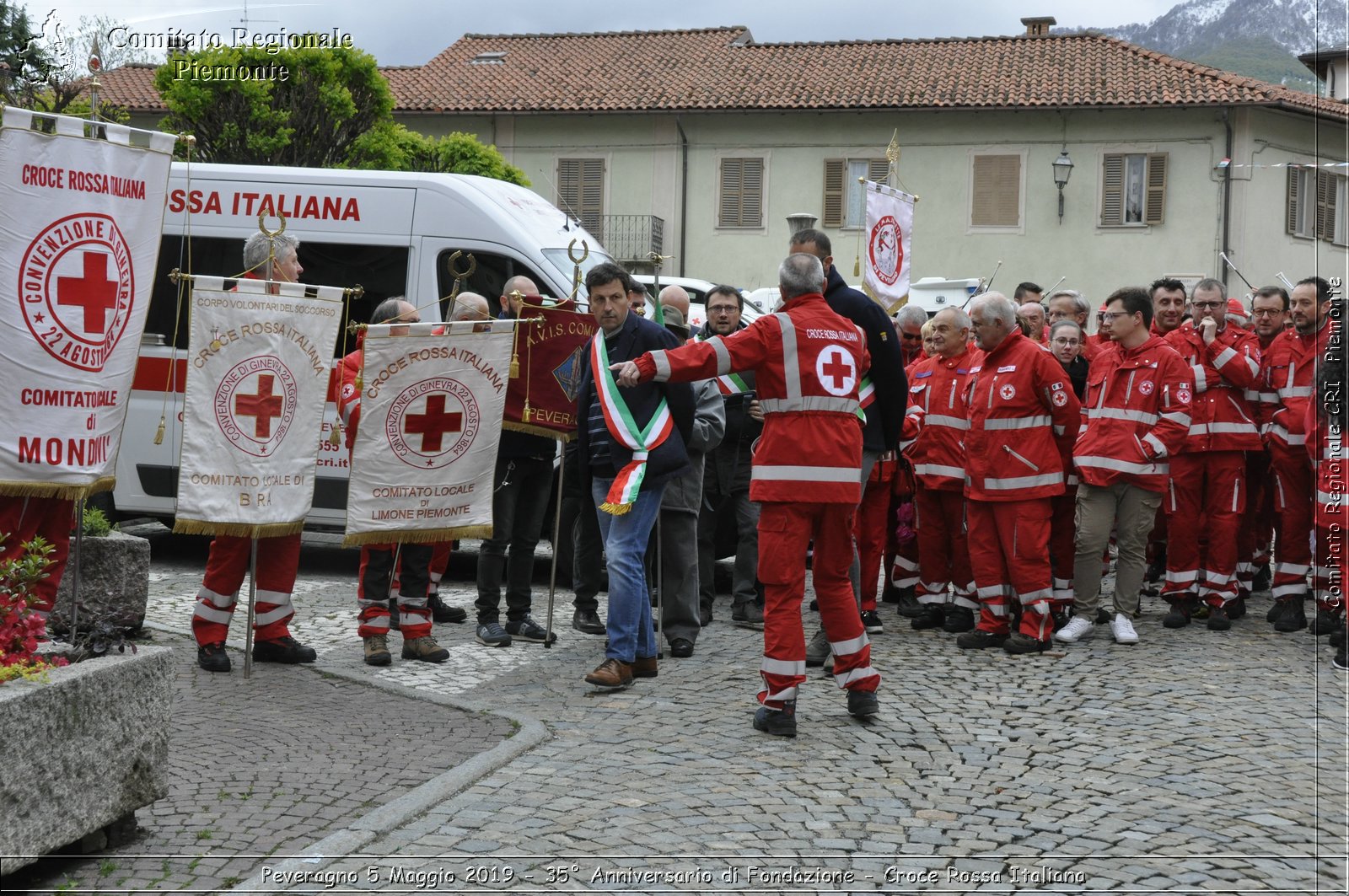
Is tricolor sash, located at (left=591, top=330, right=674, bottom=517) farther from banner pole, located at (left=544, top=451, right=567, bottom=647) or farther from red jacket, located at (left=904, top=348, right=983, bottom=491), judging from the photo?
red jacket, located at (left=904, top=348, right=983, bottom=491)

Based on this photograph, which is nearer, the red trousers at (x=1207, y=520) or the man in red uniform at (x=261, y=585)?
the man in red uniform at (x=261, y=585)

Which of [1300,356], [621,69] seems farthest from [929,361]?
[621,69]

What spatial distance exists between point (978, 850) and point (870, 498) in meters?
4.49

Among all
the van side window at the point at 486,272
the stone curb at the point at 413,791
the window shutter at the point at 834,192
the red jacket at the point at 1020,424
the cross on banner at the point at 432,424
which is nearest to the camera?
the stone curb at the point at 413,791

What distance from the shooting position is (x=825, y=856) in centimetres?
483

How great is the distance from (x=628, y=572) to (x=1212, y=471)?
4263 mm

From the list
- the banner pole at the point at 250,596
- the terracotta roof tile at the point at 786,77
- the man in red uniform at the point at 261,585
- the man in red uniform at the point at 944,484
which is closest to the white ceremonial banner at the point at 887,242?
the man in red uniform at the point at 944,484

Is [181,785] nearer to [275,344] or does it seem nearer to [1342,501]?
[275,344]

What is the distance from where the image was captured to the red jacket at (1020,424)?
846 cm

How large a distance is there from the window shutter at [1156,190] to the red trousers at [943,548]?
26006 millimetres

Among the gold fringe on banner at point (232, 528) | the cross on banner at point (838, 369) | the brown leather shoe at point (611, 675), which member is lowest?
the brown leather shoe at point (611, 675)

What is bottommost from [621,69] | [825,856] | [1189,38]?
[825,856]

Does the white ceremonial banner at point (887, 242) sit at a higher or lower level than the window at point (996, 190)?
lower

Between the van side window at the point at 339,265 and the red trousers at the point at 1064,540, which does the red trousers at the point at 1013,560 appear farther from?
the van side window at the point at 339,265
